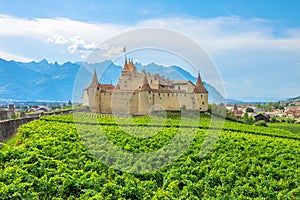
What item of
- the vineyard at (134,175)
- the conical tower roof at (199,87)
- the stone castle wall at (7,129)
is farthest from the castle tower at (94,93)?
the vineyard at (134,175)

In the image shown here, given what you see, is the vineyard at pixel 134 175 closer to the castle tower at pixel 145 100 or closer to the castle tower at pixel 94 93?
the castle tower at pixel 145 100

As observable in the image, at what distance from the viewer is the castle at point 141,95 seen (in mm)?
46438

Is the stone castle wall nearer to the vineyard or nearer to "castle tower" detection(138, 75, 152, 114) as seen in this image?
the vineyard

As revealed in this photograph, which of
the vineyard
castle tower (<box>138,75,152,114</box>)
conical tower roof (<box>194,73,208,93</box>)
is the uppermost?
conical tower roof (<box>194,73,208,93</box>)

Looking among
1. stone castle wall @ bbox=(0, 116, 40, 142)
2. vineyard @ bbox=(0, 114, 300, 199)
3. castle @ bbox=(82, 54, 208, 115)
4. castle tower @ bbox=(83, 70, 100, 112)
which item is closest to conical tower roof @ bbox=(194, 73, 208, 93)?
castle @ bbox=(82, 54, 208, 115)

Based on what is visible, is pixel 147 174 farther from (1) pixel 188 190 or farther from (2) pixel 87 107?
(2) pixel 87 107

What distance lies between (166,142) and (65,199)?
948cm

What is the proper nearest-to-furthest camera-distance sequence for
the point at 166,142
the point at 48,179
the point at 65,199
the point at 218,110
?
the point at 65,199, the point at 48,179, the point at 166,142, the point at 218,110

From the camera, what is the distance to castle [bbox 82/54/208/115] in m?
46.4

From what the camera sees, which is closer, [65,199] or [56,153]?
[65,199]

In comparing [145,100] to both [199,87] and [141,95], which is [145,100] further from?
[199,87]

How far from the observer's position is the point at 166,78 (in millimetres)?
54781

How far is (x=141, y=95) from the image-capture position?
1809 inches

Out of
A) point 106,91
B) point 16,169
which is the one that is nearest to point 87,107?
point 106,91
